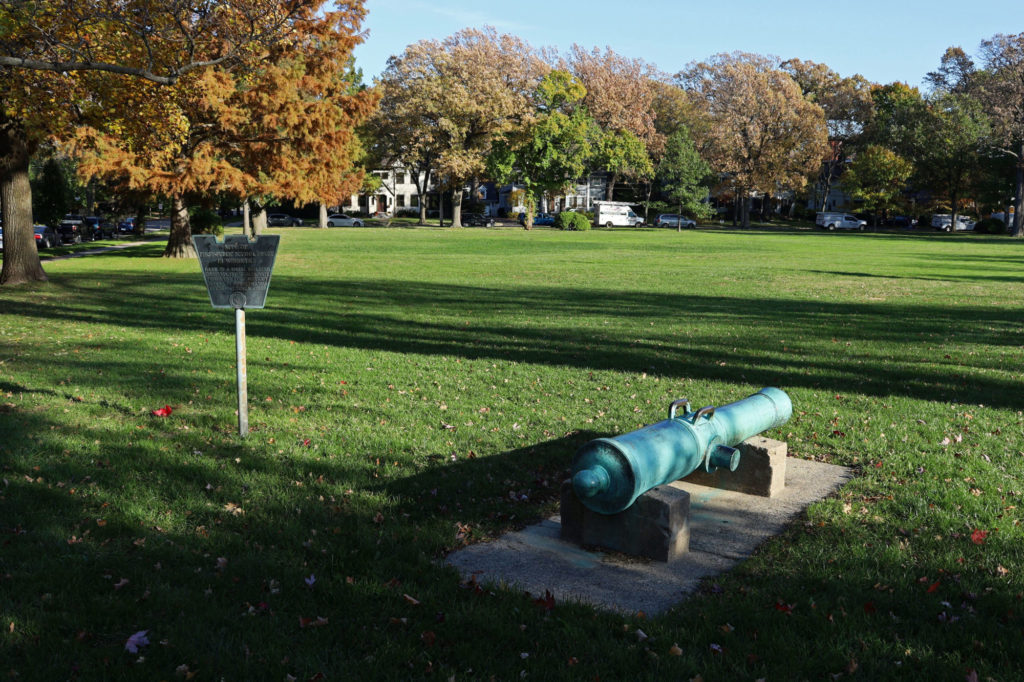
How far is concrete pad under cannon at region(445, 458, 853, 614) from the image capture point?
4199 mm

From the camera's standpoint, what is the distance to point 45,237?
36156 millimetres

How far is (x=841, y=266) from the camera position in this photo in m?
28.3

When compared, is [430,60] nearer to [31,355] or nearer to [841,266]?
[841,266]

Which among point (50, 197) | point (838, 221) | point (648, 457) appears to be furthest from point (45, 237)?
point (838, 221)

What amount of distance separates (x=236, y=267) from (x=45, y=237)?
115 ft

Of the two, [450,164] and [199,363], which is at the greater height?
[450,164]

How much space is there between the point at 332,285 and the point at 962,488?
17077 mm

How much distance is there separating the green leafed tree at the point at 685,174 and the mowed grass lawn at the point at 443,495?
195ft

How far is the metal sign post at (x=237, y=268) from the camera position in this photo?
634cm

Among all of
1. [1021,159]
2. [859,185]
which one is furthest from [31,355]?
[859,185]

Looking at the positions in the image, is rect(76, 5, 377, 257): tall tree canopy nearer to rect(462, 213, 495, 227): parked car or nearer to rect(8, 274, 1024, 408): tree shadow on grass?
rect(8, 274, 1024, 408): tree shadow on grass

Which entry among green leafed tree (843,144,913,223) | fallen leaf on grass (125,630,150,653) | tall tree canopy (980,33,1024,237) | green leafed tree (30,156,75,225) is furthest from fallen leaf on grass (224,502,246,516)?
green leafed tree (843,144,913,223)

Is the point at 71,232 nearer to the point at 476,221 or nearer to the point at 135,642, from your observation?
the point at 476,221

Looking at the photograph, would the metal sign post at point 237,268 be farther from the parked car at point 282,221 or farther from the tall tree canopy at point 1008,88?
the parked car at point 282,221
